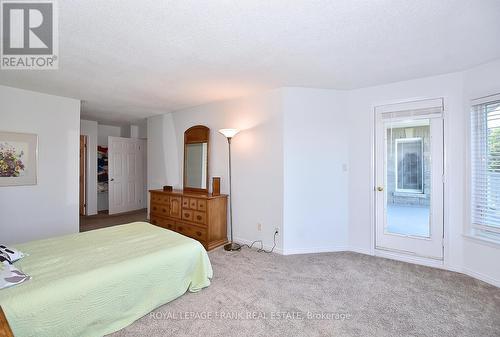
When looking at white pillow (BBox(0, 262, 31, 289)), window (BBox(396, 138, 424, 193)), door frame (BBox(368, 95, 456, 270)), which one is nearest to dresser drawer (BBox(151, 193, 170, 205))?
white pillow (BBox(0, 262, 31, 289))

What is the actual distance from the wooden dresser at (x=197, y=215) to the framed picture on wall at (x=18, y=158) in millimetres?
1875

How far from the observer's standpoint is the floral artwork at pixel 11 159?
3.31 metres

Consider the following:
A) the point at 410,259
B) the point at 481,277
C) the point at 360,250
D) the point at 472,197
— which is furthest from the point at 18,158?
the point at 481,277

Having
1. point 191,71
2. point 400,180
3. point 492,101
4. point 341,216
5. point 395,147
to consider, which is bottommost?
point 341,216

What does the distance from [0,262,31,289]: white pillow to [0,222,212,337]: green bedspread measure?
0.05 meters

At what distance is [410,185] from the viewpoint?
10.7 feet

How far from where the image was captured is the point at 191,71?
9.13 feet

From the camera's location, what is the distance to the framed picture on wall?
332 cm

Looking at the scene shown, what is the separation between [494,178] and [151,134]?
5.79m

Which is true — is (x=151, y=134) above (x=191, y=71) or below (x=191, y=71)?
below

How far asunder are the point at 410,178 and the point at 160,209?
4021 millimetres

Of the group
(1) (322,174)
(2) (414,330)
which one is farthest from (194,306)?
(1) (322,174)

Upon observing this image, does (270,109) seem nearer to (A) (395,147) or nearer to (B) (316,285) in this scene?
(A) (395,147)

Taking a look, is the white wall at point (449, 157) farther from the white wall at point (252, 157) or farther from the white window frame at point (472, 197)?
the white wall at point (252, 157)
